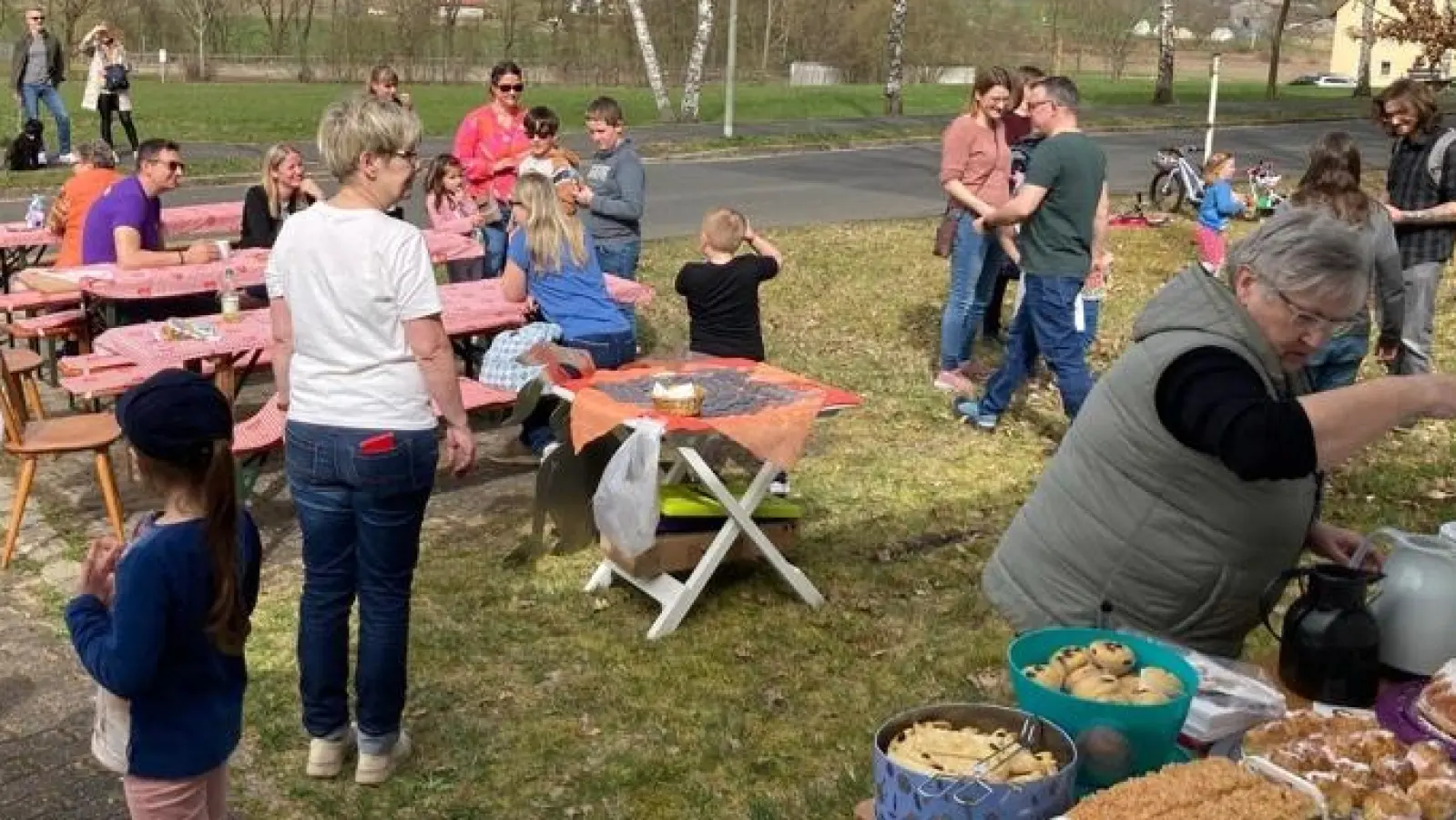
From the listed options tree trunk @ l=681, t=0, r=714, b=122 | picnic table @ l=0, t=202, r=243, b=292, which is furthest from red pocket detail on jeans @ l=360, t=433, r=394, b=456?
tree trunk @ l=681, t=0, r=714, b=122

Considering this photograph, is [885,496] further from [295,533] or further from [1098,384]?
[1098,384]

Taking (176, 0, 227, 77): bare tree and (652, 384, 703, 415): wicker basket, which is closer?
(652, 384, 703, 415): wicker basket

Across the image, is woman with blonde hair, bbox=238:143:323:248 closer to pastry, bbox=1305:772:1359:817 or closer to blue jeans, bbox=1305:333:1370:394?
blue jeans, bbox=1305:333:1370:394

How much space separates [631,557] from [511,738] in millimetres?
966

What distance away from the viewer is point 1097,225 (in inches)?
302

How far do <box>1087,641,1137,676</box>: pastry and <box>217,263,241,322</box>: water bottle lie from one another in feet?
17.6

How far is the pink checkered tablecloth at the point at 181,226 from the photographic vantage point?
9.72 m

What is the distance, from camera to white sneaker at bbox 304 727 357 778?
164 inches

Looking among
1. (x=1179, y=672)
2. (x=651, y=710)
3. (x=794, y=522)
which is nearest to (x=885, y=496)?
(x=794, y=522)

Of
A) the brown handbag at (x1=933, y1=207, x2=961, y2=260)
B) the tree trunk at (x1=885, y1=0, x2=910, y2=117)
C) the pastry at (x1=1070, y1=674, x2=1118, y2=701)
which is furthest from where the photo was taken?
the tree trunk at (x1=885, y1=0, x2=910, y2=117)

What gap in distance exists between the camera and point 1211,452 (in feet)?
7.86

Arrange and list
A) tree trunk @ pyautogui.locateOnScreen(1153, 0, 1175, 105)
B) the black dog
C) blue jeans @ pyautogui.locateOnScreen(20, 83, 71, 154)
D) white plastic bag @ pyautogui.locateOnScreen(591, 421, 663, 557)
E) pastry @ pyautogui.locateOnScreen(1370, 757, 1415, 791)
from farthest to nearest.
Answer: tree trunk @ pyautogui.locateOnScreen(1153, 0, 1175, 105) → blue jeans @ pyautogui.locateOnScreen(20, 83, 71, 154) → the black dog → white plastic bag @ pyautogui.locateOnScreen(591, 421, 663, 557) → pastry @ pyautogui.locateOnScreen(1370, 757, 1415, 791)

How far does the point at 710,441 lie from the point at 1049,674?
3.37m

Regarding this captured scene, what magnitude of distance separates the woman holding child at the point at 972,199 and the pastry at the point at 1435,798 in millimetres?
6065
